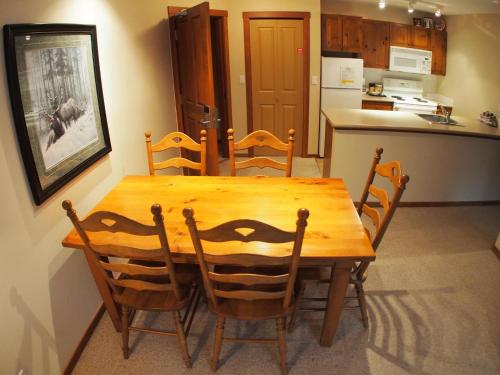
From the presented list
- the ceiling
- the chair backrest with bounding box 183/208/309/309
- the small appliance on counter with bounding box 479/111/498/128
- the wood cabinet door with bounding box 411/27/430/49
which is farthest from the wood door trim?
the small appliance on counter with bounding box 479/111/498/128

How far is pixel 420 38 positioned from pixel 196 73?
380 centimetres

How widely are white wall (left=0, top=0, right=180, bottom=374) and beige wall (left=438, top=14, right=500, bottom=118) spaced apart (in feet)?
13.4

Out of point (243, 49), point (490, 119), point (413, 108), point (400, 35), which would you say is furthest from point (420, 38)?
point (243, 49)

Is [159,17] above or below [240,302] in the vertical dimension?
above

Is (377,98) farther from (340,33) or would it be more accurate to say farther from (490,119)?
(490,119)

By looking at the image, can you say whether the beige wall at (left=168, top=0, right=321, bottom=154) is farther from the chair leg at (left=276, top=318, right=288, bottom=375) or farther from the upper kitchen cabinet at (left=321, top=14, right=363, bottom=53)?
the chair leg at (left=276, top=318, right=288, bottom=375)

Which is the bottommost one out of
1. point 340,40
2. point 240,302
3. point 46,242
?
point 240,302

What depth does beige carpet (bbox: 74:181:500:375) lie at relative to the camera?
1.93 m

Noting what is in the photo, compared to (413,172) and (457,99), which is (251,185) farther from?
(457,99)

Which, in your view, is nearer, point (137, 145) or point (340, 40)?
point (137, 145)

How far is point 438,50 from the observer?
5.48 m

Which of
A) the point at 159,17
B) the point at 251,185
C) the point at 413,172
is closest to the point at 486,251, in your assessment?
the point at 413,172

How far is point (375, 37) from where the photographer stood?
5.18 meters

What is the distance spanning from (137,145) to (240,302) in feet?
5.63
